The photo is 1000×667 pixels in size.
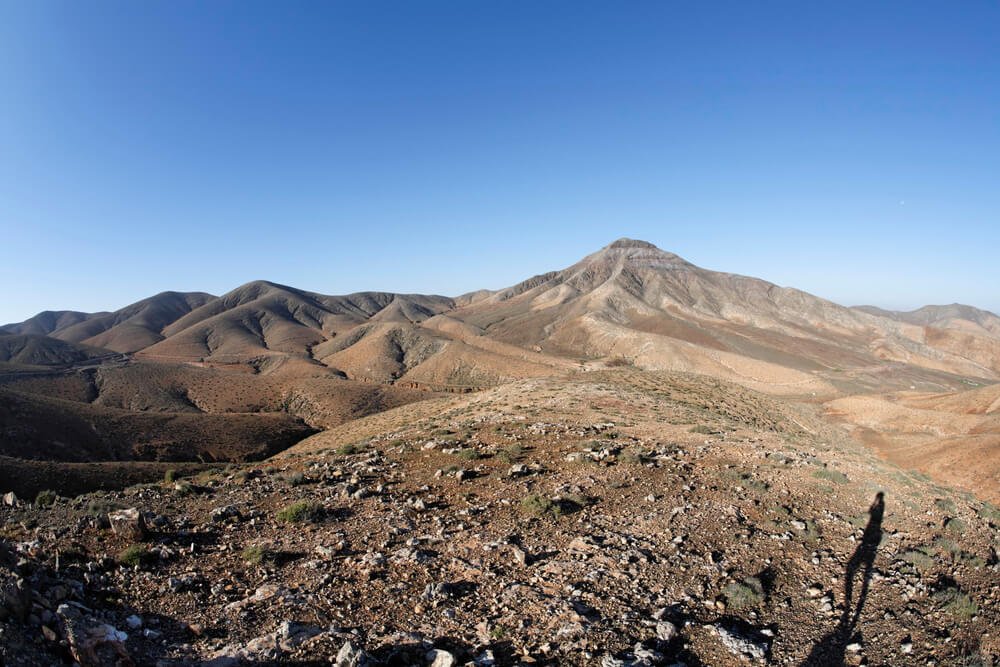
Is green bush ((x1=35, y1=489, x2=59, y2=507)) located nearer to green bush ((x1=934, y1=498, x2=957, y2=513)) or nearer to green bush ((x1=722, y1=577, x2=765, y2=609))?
green bush ((x1=722, y1=577, x2=765, y2=609))

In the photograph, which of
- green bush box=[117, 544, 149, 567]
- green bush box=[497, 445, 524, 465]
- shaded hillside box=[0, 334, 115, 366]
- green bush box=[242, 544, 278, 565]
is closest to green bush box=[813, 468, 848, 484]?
green bush box=[497, 445, 524, 465]

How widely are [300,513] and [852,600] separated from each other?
34.6 feet

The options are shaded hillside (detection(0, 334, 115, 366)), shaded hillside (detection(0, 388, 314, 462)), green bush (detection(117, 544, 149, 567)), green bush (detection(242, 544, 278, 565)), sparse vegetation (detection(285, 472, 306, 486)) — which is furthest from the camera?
shaded hillside (detection(0, 334, 115, 366))

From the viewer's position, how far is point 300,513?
32.8ft

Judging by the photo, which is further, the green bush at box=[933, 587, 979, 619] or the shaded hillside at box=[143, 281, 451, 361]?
the shaded hillside at box=[143, 281, 451, 361]

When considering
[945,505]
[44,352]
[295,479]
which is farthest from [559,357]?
[44,352]

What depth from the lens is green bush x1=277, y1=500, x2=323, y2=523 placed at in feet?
32.5

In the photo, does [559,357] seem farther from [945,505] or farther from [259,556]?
[259,556]

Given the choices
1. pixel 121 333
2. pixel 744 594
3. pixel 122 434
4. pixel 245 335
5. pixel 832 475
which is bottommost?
pixel 122 434

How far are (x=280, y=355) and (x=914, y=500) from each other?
119 meters

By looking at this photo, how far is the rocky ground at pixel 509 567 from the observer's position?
6051 millimetres

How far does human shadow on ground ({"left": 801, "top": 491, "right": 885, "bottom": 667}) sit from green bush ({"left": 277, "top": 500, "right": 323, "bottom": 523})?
29.7 feet

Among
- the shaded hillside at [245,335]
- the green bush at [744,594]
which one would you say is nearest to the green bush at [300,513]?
the green bush at [744,594]

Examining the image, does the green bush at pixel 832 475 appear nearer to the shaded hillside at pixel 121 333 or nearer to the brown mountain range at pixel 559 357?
the brown mountain range at pixel 559 357
